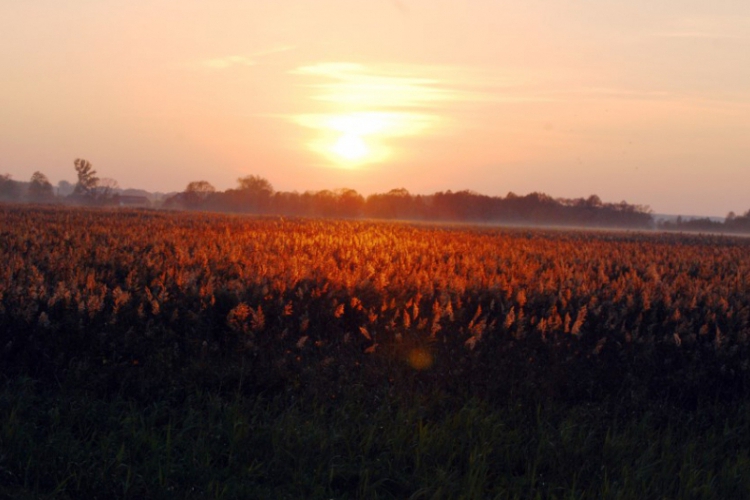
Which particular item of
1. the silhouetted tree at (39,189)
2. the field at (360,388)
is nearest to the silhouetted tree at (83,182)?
the silhouetted tree at (39,189)

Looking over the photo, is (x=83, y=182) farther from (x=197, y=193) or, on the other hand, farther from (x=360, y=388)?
(x=360, y=388)

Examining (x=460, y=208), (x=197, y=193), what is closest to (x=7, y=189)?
(x=197, y=193)

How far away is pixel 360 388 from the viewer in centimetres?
737

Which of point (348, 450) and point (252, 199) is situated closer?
point (348, 450)

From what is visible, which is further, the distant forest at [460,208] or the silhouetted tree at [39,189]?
the silhouetted tree at [39,189]

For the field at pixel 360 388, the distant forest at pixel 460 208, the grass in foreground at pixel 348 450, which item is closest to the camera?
the grass in foreground at pixel 348 450

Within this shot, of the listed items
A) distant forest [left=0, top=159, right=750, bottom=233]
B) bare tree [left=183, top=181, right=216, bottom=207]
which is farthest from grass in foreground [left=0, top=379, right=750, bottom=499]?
bare tree [left=183, top=181, right=216, bottom=207]

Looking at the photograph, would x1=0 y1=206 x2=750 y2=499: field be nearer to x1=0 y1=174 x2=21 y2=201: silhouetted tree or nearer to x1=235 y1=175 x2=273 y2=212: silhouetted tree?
x1=235 y1=175 x2=273 y2=212: silhouetted tree

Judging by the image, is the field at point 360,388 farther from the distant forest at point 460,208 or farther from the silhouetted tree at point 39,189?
the silhouetted tree at point 39,189

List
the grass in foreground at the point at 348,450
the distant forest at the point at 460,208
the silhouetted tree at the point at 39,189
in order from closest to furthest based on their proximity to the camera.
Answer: the grass in foreground at the point at 348,450 < the distant forest at the point at 460,208 < the silhouetted tree at the point at 39,189

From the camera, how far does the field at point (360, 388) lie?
220 inches

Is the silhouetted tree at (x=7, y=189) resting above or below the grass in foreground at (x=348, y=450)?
above

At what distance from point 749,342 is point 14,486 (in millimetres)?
8763

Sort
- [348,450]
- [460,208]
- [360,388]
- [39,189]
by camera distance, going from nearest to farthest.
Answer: [348,450]
[360,388]
[460,208]
[39,189]
